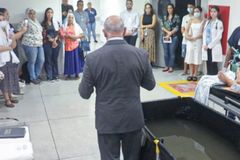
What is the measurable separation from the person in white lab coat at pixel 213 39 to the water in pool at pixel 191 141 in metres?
3.47

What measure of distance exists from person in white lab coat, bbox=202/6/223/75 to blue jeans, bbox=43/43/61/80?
3024 mm

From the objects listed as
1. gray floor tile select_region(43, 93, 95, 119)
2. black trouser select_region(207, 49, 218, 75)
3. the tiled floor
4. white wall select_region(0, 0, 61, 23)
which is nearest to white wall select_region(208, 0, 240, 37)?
black trouser select_region(207, 49, 218, 75)

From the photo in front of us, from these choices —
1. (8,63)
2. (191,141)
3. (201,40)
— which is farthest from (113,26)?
(201,40)

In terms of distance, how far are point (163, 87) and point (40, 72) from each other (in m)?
2.62

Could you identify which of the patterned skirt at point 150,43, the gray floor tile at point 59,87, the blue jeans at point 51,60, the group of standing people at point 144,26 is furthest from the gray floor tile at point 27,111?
the patterned skirt at point 150,43

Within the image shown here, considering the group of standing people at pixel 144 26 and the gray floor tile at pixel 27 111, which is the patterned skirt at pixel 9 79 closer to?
the gray floor tile at pixel 27 111

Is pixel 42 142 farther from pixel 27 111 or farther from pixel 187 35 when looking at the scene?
pixel 187 35

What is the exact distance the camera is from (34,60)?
6598mm

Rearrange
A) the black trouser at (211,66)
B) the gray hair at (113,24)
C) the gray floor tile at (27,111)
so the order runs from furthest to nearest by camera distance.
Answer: the black trouser at (211,66) < the gray floor tile at (27,111) < the gray hair at (113,24)

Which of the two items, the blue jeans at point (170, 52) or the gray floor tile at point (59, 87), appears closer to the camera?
the gray floor tile at point (59, 87)

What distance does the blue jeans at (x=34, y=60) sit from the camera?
6528mm

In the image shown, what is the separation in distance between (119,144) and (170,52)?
521 cm

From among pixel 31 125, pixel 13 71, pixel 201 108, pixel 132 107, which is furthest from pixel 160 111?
pixel 13 71

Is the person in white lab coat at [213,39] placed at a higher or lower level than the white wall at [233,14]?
lower
